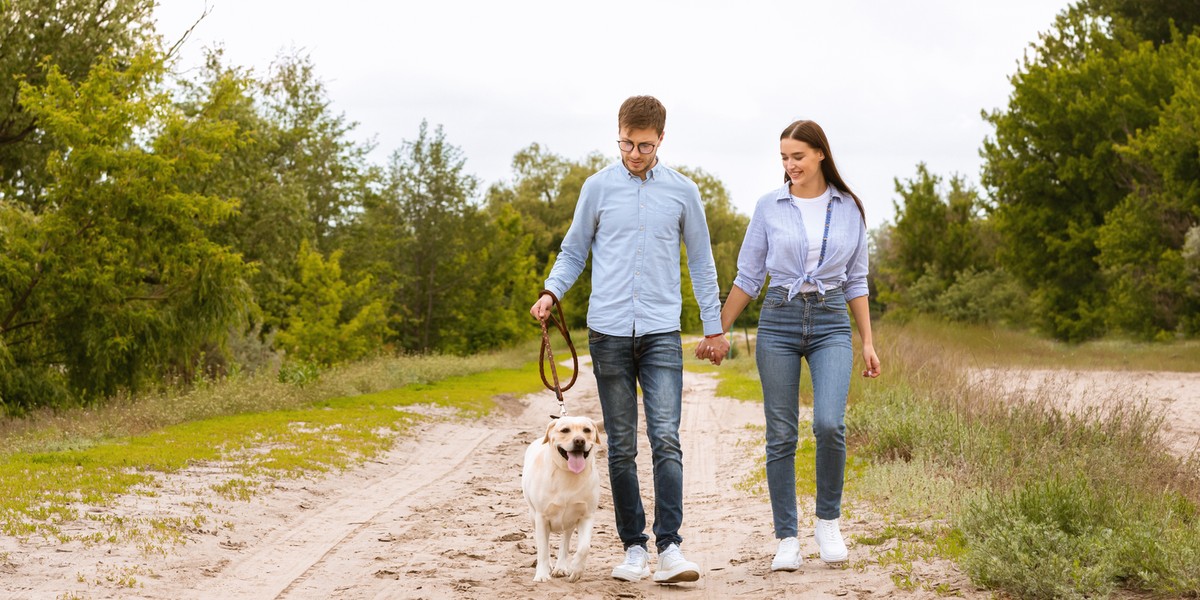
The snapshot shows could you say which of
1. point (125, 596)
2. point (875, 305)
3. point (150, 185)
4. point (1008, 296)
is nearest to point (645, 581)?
point (125, 596)

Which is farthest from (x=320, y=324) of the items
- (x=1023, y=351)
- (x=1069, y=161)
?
(x=1069, y=161)

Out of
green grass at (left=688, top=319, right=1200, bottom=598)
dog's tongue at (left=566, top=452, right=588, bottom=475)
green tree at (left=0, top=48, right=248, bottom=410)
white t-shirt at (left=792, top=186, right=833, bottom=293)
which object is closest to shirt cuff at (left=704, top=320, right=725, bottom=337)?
white t-shirt at (left=792, top=186, right=833, bottom=293)

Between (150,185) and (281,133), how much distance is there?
16.2m

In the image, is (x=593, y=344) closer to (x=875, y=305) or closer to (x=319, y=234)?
(x=319, y=234)

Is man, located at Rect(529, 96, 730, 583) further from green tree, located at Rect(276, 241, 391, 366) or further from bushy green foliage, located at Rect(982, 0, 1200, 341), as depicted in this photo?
bushy green foliage, located at Rect(982, 0, 1200, 341)

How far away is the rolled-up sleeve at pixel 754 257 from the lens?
6324 mm

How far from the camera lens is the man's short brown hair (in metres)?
5.84

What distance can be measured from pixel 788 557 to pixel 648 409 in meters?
1.17

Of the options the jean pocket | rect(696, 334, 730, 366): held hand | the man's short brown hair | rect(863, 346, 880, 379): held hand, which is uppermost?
the man's short brown hair

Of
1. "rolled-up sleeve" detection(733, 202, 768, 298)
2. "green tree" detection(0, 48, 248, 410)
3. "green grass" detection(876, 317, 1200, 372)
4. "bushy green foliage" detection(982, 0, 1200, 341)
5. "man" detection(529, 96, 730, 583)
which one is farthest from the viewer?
"bushy green foliage" detection(982, 0, 1200, 341)

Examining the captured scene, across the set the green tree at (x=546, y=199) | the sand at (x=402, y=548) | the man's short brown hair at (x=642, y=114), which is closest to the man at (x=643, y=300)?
the man's short brown hair at (x=642, y=114)

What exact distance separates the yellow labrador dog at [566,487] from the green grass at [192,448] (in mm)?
2773

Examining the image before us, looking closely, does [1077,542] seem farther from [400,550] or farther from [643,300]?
[400,550]

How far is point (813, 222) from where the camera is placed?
620 cm
